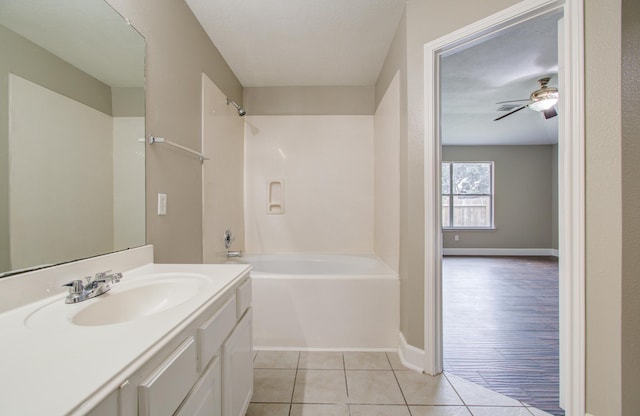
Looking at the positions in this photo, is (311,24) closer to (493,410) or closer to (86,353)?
(86,353)

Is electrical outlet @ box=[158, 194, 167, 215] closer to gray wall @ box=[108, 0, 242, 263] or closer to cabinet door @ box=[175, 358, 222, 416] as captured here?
gray wall @ box=[108, 0, 242, 263]

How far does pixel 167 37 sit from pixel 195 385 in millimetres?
1767

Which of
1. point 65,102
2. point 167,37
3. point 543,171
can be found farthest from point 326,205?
point 543,171

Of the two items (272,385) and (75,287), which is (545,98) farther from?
(75,287)

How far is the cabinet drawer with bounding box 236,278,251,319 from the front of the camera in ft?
3.70

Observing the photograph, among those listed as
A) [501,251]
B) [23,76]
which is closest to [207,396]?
[23,76]

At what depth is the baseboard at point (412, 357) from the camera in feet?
5.55

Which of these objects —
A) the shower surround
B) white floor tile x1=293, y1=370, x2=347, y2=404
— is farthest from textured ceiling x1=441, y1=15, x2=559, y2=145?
white floor tile x1=293, y1=370, x2=347, y2=404

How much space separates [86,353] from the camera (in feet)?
1.69

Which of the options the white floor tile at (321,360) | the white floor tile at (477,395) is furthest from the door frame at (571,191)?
the white floor tile at (321,360)

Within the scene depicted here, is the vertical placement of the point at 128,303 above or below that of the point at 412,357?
above

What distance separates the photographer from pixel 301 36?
210 centimetres

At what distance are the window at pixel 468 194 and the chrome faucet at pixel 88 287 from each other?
20.0 feet

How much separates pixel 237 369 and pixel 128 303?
50 cm
